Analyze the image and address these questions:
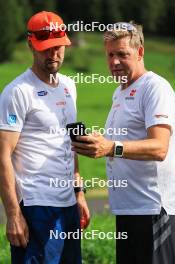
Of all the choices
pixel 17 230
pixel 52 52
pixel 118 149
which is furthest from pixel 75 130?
pixel 17 230

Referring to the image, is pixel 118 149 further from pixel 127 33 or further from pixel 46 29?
pixel 46 29

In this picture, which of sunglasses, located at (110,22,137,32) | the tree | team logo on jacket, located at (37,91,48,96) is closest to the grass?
team logo on jacket, located at (37,91,48,96)

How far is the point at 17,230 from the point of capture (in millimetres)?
5367

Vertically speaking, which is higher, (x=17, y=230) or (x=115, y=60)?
(x=115, y=60)

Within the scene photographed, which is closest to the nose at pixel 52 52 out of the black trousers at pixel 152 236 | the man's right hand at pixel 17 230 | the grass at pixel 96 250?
the man's right hand at pixel 17 230

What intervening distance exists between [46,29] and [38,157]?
32.3 inches

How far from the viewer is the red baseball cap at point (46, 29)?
5.53 m

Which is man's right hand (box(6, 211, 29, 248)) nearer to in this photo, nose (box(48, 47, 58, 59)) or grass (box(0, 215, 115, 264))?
nose (box(48, 47, 58, 59))

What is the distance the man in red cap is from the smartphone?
12.0 inches

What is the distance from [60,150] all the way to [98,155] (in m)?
0.45

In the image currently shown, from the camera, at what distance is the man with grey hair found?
5.37 meters

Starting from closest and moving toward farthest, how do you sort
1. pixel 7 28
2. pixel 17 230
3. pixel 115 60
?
pixel 17 230
pixel 115 60
pixel 7 28

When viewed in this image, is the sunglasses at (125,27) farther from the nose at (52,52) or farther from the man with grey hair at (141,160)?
the nose at (52,52)

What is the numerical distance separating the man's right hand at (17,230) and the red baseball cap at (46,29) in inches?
41.7
